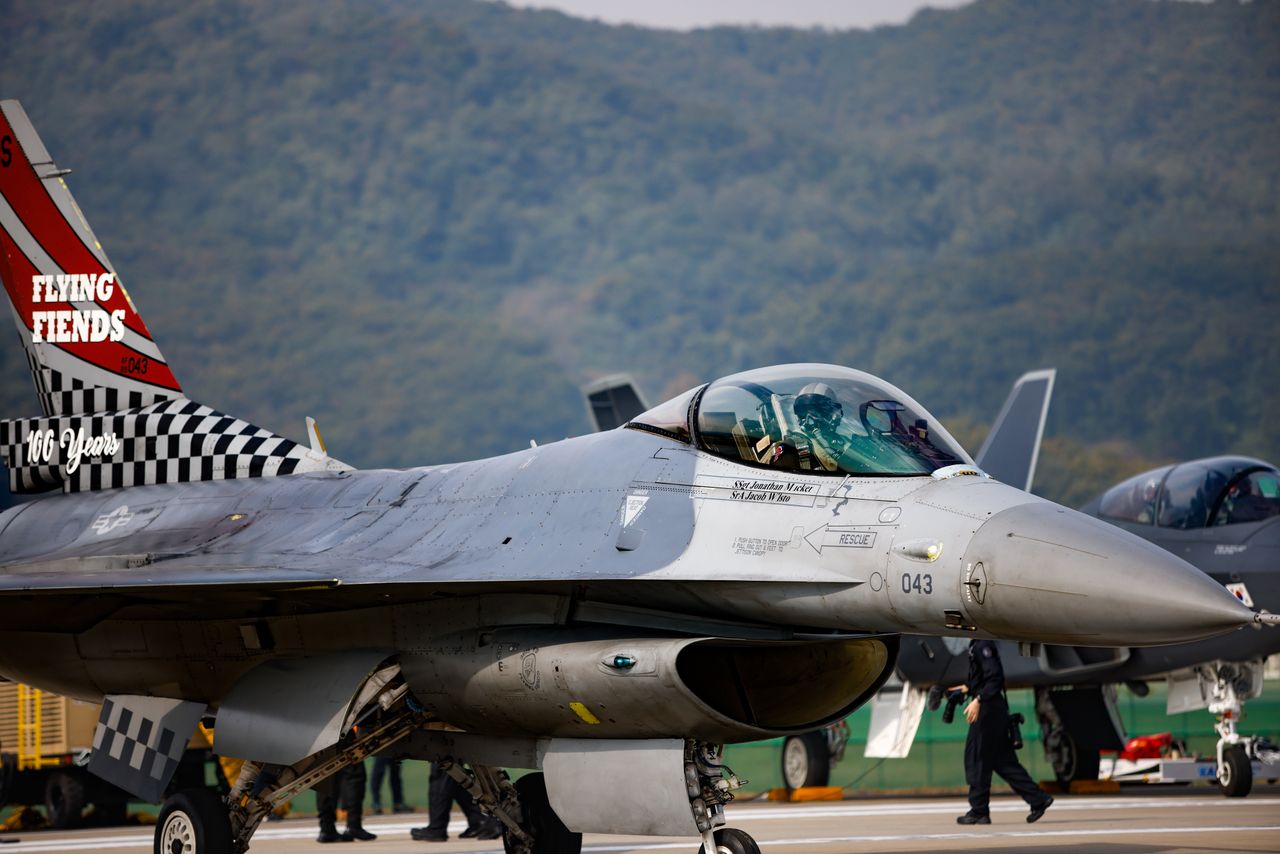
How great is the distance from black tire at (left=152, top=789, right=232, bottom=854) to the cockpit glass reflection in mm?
3223

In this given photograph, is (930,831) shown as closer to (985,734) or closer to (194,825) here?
(985,734)

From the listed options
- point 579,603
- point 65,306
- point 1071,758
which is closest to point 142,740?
point 579,603

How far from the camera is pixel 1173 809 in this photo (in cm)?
1304

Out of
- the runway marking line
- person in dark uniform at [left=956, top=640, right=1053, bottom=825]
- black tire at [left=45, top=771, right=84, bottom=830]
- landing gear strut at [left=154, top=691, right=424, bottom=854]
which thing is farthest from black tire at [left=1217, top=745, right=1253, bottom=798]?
black tire at [left=45, top=771, right=84, bottom=830]

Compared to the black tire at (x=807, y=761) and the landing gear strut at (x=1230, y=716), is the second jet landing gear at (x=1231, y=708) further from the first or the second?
the black tire at (x=807, y=761)

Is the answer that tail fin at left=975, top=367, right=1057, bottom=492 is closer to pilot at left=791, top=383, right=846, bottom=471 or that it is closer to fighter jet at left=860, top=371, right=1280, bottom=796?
fighter jet at left=860, top=371, right=1280, bottom=796

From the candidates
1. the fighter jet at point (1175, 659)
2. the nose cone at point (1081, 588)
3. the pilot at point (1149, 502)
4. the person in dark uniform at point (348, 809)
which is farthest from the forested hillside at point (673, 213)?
the nose cone at point (1081, 588)

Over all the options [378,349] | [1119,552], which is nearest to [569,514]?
[1119,552]

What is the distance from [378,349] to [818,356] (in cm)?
3422

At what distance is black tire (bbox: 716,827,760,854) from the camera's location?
721 cm

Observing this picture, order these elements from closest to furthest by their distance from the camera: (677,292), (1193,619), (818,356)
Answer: (1193,619) → (818,356) → (677,292)

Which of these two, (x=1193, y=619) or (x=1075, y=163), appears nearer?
(x=1193, y=619)

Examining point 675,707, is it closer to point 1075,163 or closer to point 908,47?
point 1075,163

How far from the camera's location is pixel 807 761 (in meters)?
17.1
